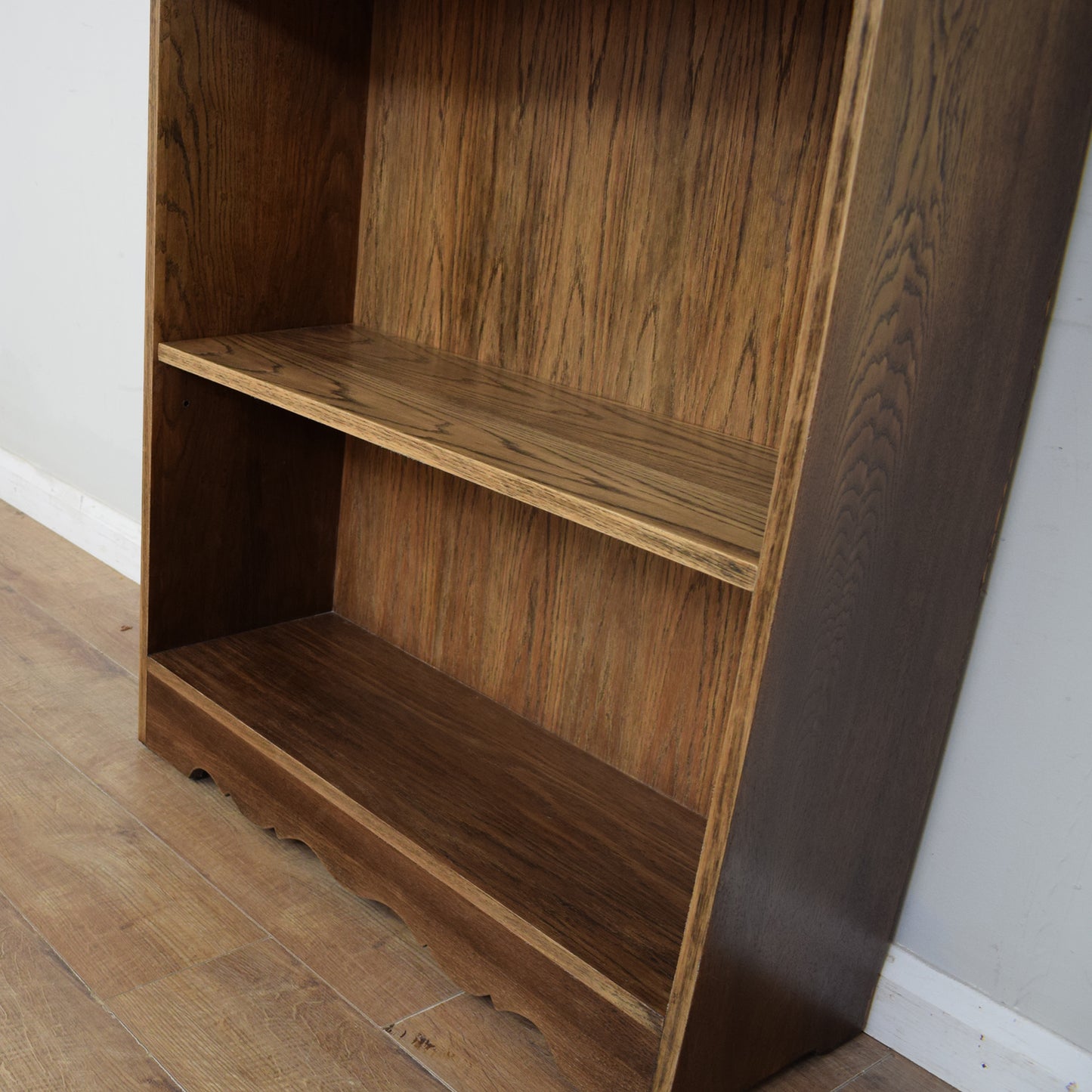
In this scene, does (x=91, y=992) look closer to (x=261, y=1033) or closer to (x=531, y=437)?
(x=261, y=1033)

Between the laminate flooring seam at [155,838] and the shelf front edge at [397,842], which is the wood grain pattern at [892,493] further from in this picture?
the laminate flooring seam at [155,838]

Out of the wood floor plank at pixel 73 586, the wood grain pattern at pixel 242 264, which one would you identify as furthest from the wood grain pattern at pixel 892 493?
the wood floor plank at pixel 73 586

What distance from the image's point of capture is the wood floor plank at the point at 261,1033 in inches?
51.3

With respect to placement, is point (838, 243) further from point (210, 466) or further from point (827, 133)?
point (210, 466)

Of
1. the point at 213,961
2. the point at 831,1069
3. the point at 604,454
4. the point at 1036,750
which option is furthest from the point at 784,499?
the point at 213,961

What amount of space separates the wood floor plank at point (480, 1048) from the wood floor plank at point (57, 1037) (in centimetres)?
28

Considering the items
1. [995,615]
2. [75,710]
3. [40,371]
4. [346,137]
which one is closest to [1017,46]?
[995,615]

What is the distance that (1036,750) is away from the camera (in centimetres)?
132

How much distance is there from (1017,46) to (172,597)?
1395 mm

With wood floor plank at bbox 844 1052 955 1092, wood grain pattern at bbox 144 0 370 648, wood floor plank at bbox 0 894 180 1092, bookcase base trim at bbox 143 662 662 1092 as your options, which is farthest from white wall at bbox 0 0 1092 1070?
wood grain pattern at bbox 144 0 370 648

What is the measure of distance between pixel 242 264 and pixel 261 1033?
1062 mm

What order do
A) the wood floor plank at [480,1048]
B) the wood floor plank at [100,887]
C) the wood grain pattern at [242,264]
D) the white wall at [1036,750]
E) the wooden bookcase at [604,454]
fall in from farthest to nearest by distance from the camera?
the wood grain pattern at [242,264]
the wood floor plank at [100,887]
the wood floor plank at [480,1048]
the white wall at [1036,750]
the wooden bookcase at [604,454]

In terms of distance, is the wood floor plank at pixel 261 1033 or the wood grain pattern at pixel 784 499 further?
the wood floor plank at pixel 261 1033

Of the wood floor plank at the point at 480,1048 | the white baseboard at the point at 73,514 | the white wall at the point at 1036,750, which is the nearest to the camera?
the white wall at the point at 1036,750
